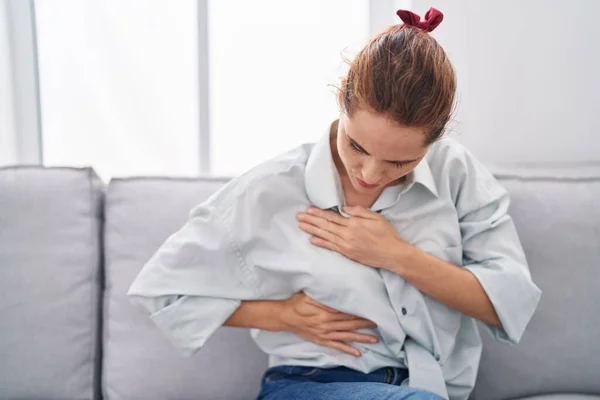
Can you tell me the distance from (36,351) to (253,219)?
23.8 inches

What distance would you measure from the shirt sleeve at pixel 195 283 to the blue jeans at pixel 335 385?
0.16 meters

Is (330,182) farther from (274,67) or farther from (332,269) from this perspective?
(274,67)

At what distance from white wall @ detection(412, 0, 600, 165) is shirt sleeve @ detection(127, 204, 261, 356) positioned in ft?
2.86

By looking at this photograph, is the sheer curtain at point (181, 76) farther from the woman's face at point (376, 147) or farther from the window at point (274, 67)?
the woman's face at point (376, 147)

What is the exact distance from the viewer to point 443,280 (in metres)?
1.10

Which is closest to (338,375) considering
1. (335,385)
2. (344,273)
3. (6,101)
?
(335,385)

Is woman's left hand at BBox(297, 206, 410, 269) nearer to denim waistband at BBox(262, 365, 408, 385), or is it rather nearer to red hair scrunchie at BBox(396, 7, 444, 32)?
denim waistband at BBox(262, 365, 408, 385)

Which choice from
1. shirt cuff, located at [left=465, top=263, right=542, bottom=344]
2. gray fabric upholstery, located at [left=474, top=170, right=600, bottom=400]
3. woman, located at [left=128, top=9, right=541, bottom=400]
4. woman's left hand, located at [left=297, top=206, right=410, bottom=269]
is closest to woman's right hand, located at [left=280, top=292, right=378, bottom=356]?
woman, located at [left=128, top=9, right=541, bottom=400]

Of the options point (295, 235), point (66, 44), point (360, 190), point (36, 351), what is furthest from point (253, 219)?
point (66, 44)

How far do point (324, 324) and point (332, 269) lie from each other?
0.35 feet

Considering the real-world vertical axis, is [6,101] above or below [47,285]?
above

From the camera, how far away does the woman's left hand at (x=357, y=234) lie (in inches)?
43.3

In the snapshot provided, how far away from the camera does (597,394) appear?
133cm

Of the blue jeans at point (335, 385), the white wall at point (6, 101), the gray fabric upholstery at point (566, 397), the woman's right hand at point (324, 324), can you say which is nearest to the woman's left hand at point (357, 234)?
the woman's right hand at point (324, 324)
